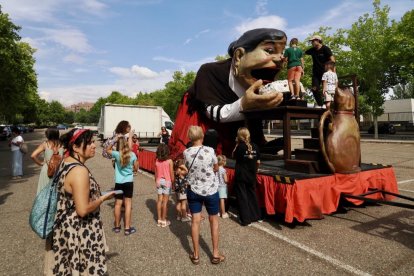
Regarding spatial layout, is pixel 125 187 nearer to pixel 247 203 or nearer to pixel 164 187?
pixel 164 187

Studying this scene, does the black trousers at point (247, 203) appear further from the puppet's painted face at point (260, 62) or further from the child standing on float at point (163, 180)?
the puppet's painted face at point (260, 62)

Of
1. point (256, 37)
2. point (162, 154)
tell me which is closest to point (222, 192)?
point (162, 154)

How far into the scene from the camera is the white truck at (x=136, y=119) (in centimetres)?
2244

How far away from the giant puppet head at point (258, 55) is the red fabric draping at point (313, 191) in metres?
2.79

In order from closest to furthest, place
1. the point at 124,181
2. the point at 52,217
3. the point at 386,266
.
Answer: the point at 52,217
the point at 386,266
the point at 124,181

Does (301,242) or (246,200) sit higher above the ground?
(246,200)

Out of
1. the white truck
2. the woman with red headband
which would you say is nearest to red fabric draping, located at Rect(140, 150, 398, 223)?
the woman with red headband

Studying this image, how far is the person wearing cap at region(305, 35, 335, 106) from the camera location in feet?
23.3

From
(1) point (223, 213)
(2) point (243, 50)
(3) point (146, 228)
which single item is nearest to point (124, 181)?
(3) point (146, 228)

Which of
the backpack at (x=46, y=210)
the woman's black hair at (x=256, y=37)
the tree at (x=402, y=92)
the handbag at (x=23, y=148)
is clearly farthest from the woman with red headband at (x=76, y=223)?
the tree at (x=402, y=92)

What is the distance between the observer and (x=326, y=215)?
5.87 metres

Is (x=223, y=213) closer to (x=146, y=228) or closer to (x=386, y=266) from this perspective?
(x=146, y=228)

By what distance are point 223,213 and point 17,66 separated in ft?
73.1

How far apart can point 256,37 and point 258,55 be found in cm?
45
